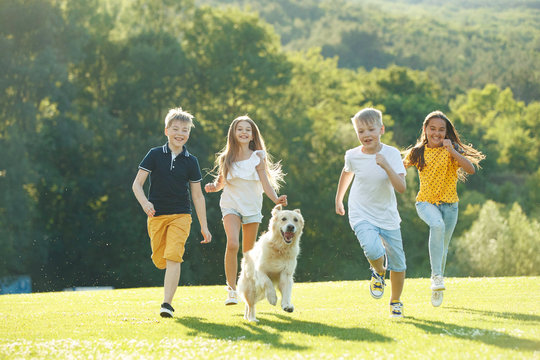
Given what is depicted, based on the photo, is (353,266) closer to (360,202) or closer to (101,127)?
(101,127)

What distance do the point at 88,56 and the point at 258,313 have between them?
1366 inches

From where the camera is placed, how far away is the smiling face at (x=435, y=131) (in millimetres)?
10062

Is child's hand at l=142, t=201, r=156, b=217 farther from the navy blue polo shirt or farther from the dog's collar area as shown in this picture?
the dog's collar area

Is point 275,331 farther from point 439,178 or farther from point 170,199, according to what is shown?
point 439,178

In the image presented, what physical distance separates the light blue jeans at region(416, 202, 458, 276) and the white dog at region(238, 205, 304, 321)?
1.91m

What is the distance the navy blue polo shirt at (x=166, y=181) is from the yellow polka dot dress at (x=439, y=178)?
3118 mm

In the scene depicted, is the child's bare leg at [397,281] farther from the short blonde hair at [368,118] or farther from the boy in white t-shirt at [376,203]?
the short blonde hair at [368,118]

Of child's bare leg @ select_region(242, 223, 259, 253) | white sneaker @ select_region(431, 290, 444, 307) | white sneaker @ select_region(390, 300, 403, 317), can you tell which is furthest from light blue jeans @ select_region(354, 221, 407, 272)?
child's bare leg @ select_region(242, 223, 259, 253)

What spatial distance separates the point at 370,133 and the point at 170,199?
2.64 m

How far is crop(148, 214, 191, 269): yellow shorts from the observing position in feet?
30.0

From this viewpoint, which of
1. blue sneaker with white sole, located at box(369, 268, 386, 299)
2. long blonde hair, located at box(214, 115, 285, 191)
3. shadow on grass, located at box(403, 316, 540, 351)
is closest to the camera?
shadow on grass, located at box(403, 316, 540, 351)

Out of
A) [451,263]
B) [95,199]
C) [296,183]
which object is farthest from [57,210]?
[451,263]

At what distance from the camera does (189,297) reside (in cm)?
1348

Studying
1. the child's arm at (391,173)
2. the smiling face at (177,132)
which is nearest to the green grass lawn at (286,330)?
the child's arm at (391,173)
